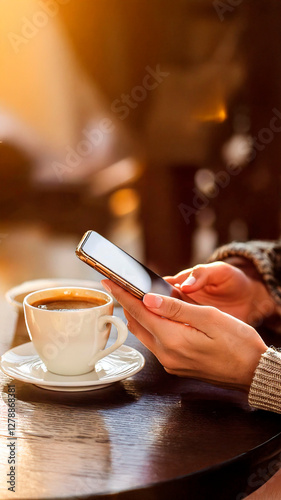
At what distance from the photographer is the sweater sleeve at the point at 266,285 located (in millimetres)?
662

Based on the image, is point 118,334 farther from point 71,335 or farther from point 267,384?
point 267,384

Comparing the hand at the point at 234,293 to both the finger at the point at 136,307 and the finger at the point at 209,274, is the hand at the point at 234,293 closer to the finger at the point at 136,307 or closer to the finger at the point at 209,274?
the finger at the point at 209,274

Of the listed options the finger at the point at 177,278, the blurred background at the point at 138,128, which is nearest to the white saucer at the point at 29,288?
the finger at the point at 177,278

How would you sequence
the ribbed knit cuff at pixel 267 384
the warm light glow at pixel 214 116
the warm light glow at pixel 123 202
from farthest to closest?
the warm light glow at pixel 123 202, the warm light glow at pixel 214 116, the ribbed knit cuff at pixel 267 384

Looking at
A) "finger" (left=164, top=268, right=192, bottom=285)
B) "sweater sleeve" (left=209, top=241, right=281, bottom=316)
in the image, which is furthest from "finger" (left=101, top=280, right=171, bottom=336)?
"sweater sleeve" (left=209, top=241, right=281, bottom=316)

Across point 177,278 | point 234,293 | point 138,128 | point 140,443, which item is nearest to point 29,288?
point 177,278

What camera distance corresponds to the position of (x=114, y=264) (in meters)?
0.69

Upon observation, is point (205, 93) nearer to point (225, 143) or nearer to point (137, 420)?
point (225, 143)

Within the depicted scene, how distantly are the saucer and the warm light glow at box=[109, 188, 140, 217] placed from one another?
9.50 ft

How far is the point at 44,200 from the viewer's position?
412cm

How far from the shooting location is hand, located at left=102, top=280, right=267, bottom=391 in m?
0.69

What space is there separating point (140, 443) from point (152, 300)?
0.61 feet

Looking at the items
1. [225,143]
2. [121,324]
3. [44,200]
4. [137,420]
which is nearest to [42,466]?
[137,420]

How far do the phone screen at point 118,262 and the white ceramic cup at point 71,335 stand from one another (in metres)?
0.06
